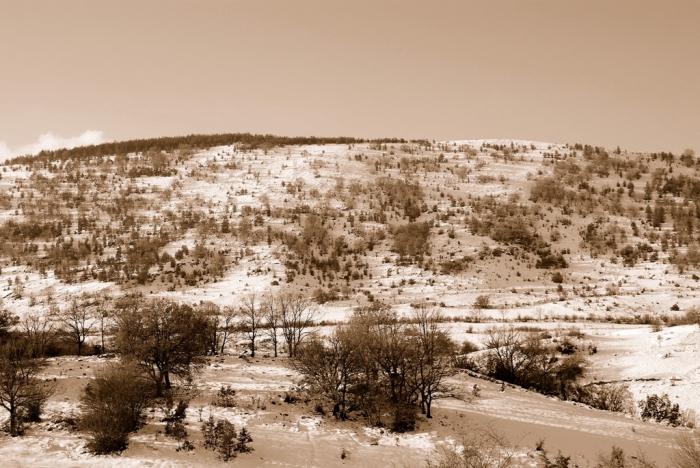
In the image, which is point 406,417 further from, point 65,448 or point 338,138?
point 338,138

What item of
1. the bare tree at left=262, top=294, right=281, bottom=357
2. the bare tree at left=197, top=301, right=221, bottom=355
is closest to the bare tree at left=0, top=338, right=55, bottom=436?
the bare tree at left=197, top=301, right=221, bottom=355

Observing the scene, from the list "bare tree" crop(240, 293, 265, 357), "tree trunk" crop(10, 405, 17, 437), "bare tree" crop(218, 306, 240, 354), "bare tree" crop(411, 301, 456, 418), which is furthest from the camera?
"bare tree" crop(218, 306, 240, 354)

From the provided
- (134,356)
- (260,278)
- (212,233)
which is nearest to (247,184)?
(212,233)

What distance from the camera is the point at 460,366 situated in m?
30.1

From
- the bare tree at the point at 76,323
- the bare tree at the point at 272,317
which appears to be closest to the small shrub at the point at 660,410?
the bare tree at the point at 272,317

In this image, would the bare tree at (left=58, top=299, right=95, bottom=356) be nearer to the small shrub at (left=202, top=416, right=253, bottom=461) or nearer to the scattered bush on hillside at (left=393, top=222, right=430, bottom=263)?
the small shrub at (left=202, top=416, right=253, bottom=461)

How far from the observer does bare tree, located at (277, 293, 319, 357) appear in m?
32.8

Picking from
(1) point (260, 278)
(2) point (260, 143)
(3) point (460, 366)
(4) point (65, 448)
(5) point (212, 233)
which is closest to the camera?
(4) point (65, 448)

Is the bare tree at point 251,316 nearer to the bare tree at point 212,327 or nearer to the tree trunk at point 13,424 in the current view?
the bare tree at point 212,327

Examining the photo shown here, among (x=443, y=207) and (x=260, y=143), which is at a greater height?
(x=260, y=143)

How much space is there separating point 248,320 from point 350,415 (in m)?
16.7

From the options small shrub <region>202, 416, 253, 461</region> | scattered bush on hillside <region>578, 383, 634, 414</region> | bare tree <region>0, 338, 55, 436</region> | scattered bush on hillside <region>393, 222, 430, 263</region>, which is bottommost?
scattered bush on hillside <region>578, 383, 634, 414</region>

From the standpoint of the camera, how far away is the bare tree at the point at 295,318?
32844 mm

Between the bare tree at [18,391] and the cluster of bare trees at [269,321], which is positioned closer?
the bare tree at [18,391]
